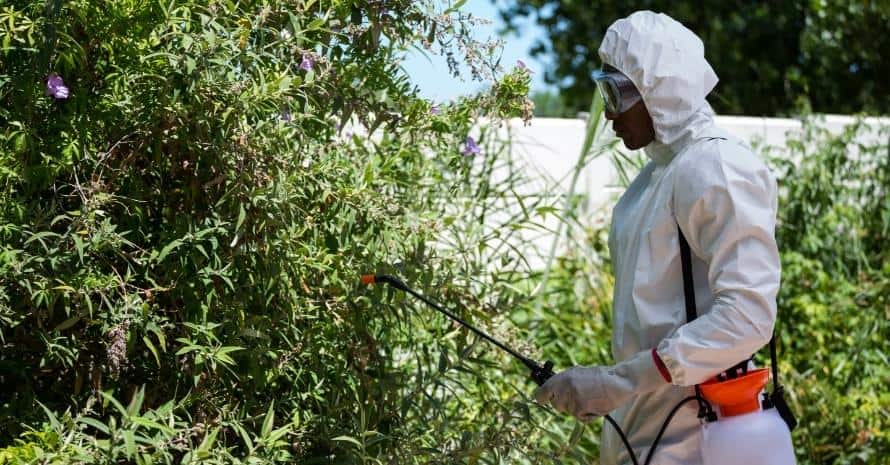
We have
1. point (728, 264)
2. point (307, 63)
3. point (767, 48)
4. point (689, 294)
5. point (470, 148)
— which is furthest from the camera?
point (767, 48)

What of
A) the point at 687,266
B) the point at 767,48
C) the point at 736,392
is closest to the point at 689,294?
the point at 687,266

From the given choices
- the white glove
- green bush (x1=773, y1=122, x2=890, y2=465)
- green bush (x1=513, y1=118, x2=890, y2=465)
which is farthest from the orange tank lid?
green bush (x1=773, y1=122, x2=890, y2=465)

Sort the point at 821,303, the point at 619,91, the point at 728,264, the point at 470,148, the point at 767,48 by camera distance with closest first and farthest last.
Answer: the point at 728,264 < the point at 619,91 < the point at 470,148 < the point at 821,303 < the point at 767,48

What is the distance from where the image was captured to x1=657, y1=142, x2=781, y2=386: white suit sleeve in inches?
81.4

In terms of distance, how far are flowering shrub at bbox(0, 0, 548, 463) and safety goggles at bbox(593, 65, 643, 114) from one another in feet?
1.89

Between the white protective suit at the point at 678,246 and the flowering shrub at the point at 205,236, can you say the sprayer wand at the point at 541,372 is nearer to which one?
the white protective suit at the point at 678,246

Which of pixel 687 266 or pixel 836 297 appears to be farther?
pixel 836 297

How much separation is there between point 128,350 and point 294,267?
0.41m

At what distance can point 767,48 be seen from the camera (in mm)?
15805

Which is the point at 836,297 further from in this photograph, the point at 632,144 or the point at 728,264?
the point at 728,264

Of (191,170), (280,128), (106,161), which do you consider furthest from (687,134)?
(106,161)

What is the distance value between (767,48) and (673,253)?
14413 millimetres

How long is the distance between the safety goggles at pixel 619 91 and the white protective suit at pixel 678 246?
0.02 m

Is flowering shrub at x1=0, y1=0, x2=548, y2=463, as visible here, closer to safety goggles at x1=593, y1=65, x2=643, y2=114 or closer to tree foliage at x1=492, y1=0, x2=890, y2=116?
safety goggles at x1=593, y1=65, x2=643, y2=114
